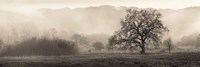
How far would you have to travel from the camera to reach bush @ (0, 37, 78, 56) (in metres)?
109

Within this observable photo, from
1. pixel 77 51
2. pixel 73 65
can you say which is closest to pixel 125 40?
pixel 77 51

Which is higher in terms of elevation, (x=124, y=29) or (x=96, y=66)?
(x=124, y=29)

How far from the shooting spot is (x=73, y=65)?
69.1 m

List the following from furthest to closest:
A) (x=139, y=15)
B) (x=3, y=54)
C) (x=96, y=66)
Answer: (x=139, y=15), (x=3, y=54), (x=96, y=66)

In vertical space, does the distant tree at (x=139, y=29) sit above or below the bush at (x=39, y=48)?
above

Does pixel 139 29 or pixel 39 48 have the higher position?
pixel 139 29

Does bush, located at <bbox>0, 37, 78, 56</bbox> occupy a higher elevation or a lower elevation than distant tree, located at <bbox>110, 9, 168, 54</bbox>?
lower

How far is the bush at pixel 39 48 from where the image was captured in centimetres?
10931

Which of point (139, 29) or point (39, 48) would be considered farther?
point (139, 29)

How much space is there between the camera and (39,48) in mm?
111250

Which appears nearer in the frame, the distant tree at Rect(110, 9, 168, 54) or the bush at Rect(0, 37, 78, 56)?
the bush at Rect(0, 37, 78, 56)

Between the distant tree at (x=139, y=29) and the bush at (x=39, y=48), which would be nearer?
the bush at (x=39, y=48)

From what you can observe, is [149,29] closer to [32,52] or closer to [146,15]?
[146,15]

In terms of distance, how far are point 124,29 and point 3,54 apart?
2834cm
